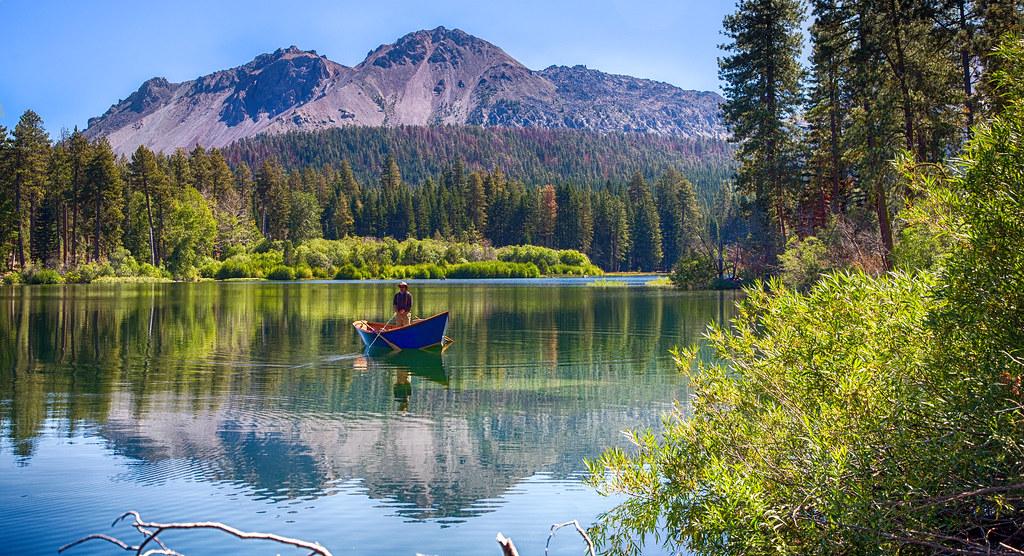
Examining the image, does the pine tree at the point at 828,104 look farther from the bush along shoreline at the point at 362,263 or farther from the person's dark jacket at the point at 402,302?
the bush along shoreline at the point at 362,263

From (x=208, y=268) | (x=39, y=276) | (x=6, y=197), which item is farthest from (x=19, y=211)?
(x=208, y=268)

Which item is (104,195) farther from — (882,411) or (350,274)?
(882,411)

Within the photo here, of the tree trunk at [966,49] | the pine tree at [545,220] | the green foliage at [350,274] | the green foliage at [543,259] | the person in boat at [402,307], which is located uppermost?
the pine tree at [545,220]

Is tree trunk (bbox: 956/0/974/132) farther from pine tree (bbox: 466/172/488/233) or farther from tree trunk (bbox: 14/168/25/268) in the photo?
pine tree (bbox: 466/172/488/233)

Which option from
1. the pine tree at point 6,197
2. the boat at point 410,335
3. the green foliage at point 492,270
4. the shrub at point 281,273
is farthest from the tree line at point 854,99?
the pine tree at point 6,197

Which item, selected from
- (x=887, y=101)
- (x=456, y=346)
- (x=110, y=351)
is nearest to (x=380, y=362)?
(x=456, y=346)

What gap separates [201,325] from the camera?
32.0 meters

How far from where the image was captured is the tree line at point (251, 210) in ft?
255

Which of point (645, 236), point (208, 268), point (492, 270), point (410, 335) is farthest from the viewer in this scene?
point (645, 236)

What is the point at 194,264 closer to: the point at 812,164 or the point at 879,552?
the point at 812,164

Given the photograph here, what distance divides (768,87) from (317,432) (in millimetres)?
33941

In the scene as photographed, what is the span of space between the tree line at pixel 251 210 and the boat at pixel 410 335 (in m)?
33.6

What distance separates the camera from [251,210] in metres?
117

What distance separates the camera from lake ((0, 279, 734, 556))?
28.5 ft
